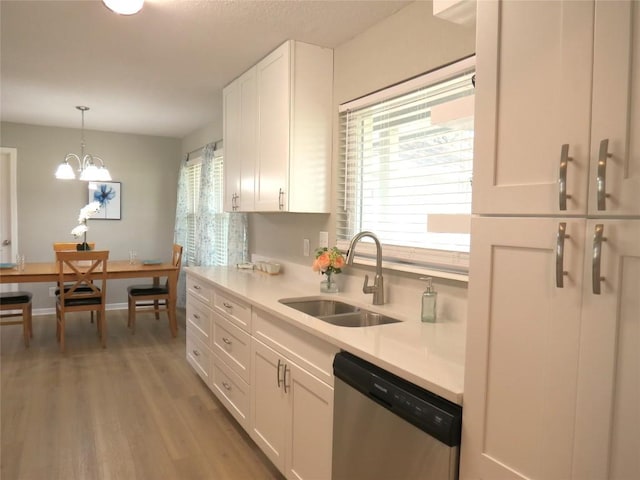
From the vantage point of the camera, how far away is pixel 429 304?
2.00m

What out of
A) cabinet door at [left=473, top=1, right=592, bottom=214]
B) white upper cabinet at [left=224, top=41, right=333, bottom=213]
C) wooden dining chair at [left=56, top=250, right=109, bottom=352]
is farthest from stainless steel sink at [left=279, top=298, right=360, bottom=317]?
wooden dining chair at [left=56, top=250, right=109, bottom=352]

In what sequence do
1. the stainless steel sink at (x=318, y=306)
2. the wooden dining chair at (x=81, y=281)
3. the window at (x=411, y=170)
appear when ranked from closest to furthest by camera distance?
the window at (x=411, y=170) → the stainless steel sink at (x=318, y=306) → the wooden dining chair at (x=81, y=281)

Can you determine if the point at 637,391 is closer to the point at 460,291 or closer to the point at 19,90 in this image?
the point at 460,291

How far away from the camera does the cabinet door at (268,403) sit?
2.15 m

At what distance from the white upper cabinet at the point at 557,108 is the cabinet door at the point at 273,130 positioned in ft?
5.88

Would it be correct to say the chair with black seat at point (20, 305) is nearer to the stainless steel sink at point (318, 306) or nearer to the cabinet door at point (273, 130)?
the cabinet door at point (273, 130)

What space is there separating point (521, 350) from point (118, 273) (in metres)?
4.32

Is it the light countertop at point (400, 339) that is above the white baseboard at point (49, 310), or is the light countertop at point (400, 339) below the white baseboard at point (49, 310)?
above

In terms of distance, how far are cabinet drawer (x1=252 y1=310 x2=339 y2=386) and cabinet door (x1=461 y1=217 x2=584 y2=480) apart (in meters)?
0.68

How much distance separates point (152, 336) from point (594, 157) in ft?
15.6

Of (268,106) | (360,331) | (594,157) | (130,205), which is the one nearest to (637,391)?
(594,157)

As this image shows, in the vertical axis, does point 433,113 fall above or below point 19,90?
below

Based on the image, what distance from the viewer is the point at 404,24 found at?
2314mm

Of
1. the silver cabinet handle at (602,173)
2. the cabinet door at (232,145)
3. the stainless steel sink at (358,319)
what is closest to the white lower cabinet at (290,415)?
the stainless steel sink at (358,319)
